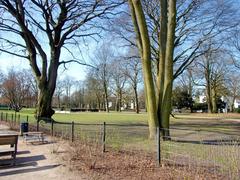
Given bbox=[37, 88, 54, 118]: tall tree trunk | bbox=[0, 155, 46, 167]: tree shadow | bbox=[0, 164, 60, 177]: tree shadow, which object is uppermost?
bbox=[37, 88, 54, 118]: tall tree trunk

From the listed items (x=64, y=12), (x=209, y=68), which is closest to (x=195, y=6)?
(x=64, y=12)

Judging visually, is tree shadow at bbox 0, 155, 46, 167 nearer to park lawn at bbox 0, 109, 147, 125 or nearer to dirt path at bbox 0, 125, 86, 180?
dirt path at bbox 0, 125, 86, 180

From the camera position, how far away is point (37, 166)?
8898mm

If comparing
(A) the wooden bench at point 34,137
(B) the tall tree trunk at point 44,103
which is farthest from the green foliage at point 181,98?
(A) the wooden bench at point 34,137

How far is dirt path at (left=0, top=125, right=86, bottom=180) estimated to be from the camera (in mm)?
7801

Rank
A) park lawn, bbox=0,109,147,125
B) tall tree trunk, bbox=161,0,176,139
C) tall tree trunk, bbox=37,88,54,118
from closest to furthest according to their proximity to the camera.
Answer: tall tree trunk, bbox=161,0,176,139, tall tree trunk, bbox=37,88,54,118, park lawn, bbox=0,109,147,125

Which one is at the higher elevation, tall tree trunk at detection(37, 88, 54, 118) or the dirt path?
tall tree trunk at detection(37, 88, 54, 118)

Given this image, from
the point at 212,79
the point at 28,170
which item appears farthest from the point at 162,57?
the point at 212,79

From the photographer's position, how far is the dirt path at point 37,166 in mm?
7801

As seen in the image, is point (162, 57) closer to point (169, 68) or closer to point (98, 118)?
point (169, 68)

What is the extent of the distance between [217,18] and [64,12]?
45.4 feet

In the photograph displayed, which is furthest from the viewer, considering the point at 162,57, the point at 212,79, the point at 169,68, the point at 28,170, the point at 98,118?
the point at 212,79

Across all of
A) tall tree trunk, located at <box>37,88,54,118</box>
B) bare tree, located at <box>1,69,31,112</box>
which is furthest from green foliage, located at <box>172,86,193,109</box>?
tall tree trunk, located at <box>37,88,54,118</box>

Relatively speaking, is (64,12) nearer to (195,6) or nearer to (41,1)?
(41,1)
